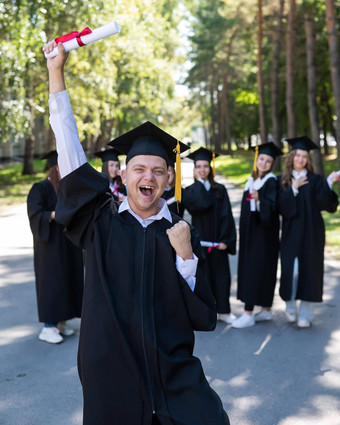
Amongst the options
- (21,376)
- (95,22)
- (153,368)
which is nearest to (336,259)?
(21,376)

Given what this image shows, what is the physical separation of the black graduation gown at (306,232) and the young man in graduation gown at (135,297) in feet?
14.3

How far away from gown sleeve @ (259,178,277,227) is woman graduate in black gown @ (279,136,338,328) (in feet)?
0.29

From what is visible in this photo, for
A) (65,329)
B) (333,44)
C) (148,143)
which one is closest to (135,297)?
(148,143)

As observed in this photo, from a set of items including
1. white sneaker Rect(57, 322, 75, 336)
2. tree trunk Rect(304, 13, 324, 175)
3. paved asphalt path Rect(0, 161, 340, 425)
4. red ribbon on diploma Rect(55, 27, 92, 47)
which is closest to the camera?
red ribbon on diploma Rect(55, 27, 92, 47)

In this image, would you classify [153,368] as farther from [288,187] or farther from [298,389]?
[288,187]

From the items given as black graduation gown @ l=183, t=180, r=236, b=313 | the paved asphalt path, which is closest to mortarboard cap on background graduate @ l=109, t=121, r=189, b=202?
the paved asphalt path

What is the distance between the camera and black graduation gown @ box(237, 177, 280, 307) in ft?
24.4

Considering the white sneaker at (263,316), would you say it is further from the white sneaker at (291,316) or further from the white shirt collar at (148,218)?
the white shirt collar at (148,218)

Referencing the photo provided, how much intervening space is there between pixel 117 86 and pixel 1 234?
1926cm

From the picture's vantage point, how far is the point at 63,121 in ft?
10.2

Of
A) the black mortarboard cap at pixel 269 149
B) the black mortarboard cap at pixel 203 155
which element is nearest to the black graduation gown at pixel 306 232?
the black mortarboard cap at pixel 269 149

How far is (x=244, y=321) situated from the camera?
7.37 metres

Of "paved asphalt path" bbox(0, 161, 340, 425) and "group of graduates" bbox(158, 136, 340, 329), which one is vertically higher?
"group of graduates" bbox(158, 136, 340, 329)

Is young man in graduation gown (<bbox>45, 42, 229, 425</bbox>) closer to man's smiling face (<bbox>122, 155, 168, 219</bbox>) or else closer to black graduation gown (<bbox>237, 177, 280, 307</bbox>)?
man's smiling face (<bbox>122, 155, 168, 219</bbox>)
